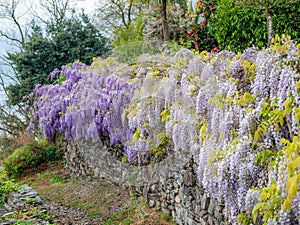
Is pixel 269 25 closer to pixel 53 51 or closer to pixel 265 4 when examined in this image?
pixel 265 4

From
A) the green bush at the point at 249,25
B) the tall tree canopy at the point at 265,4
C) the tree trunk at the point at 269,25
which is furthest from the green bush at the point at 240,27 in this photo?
the tree trunk at the point at 269,25

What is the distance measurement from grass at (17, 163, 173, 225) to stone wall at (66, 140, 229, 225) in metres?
0.13

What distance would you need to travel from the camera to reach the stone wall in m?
3.67

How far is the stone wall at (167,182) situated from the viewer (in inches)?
144

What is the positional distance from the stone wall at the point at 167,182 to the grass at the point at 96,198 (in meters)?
0.13

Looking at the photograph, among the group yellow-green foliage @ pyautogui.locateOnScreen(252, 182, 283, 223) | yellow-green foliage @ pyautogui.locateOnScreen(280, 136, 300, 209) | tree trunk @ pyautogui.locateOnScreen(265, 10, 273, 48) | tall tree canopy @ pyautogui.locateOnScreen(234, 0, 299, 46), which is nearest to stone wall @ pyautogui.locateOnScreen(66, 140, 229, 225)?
yellow-green foliage @ pyautogui.locateOnScreen(252, 182, 283, 223)

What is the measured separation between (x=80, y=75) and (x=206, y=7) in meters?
3.03

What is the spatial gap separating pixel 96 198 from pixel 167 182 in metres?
1.79

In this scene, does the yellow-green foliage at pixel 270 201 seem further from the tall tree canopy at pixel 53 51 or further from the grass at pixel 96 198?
the tall tree canopy at pixel 53 51

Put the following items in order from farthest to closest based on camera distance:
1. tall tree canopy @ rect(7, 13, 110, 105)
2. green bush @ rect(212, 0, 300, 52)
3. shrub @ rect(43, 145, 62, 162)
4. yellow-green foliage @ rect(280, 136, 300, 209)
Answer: tall tree canopy @ rect(7, 13, 110, 105) → shrub @ rect(43, 145, 62, 162) → green bush @ rect(212, 0, 300, 52) → yellow-green foliage @ rect(280, 136, 300, 209)

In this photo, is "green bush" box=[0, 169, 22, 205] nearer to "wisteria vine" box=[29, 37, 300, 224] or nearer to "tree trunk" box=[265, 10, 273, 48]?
"wisteria vine" box=[29, 37, 300, 224]

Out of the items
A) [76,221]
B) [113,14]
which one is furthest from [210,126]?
[113,14]

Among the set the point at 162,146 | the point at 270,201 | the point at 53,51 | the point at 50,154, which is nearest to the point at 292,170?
the point at 270,201

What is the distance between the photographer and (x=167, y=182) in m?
4.60
